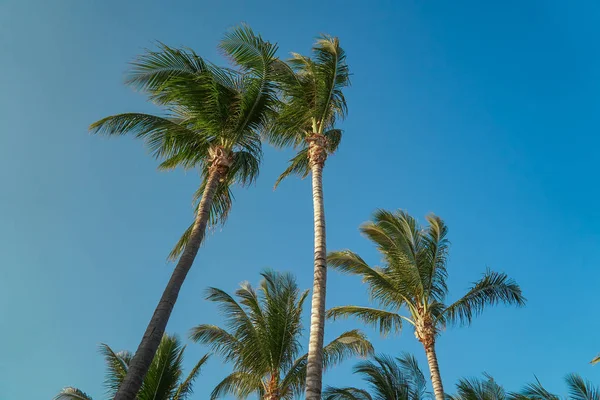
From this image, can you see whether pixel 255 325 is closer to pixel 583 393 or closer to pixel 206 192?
pixel 206 192

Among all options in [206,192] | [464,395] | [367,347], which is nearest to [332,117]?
[206,192]

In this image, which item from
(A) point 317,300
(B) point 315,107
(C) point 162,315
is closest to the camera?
(C) point 162,315

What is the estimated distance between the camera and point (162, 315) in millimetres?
8438

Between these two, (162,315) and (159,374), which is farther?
(159,374)

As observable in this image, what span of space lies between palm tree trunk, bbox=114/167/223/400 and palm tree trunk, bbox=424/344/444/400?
873 centimetres

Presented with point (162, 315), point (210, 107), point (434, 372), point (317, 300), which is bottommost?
point (162, 315)

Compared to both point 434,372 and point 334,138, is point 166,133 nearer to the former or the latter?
point 334,138

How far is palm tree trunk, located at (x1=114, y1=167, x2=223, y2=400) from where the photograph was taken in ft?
24.1

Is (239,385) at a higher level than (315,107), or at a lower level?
lower

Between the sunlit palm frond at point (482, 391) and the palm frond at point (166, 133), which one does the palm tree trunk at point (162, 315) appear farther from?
the sunlit palm frond at point (482, 391)

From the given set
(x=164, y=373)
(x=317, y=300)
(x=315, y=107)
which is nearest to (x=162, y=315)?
(x=317, y=300)

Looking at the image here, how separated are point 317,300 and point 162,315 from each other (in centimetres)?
300

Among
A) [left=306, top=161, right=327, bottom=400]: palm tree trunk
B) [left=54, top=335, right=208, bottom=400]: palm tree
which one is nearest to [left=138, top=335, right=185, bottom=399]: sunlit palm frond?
[left=54, top=335, right=208, bottom=400]: palm tree

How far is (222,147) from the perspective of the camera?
11680 mm
